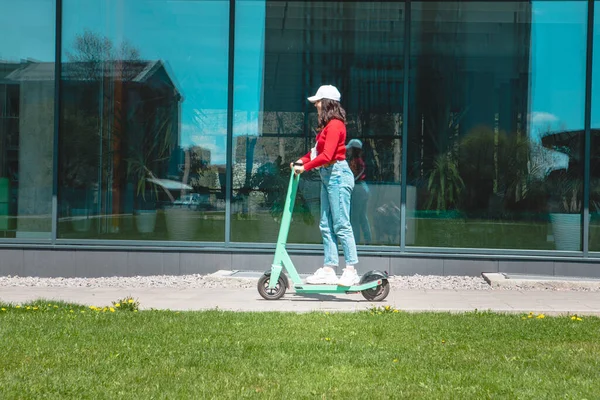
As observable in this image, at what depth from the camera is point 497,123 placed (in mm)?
10047

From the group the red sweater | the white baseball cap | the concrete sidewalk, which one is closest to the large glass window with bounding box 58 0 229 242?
the concrete sidewalk

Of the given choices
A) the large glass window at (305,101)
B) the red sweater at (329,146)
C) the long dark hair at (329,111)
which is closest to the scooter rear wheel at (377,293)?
the red sweater at (329,146)

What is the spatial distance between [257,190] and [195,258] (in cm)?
119

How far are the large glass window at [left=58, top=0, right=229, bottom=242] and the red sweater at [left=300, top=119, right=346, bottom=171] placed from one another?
2938mm

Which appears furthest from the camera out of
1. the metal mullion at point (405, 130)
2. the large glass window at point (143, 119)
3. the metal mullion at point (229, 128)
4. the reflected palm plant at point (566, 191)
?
the large glass window at point (143, 119)

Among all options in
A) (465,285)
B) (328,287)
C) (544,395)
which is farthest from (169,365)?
(465,285)

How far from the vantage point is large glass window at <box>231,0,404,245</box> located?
1010cm

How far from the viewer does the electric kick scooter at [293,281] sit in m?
7.41

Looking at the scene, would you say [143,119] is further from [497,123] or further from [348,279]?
[497,123]

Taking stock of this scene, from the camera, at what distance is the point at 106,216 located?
33.5 ft

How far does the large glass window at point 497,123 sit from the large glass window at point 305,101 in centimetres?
33

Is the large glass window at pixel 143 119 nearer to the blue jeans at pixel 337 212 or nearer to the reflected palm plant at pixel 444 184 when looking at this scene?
the reflected palm plant at pixel 444 184

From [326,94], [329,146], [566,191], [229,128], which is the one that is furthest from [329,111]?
[566,191]

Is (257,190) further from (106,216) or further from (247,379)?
(247,379)
